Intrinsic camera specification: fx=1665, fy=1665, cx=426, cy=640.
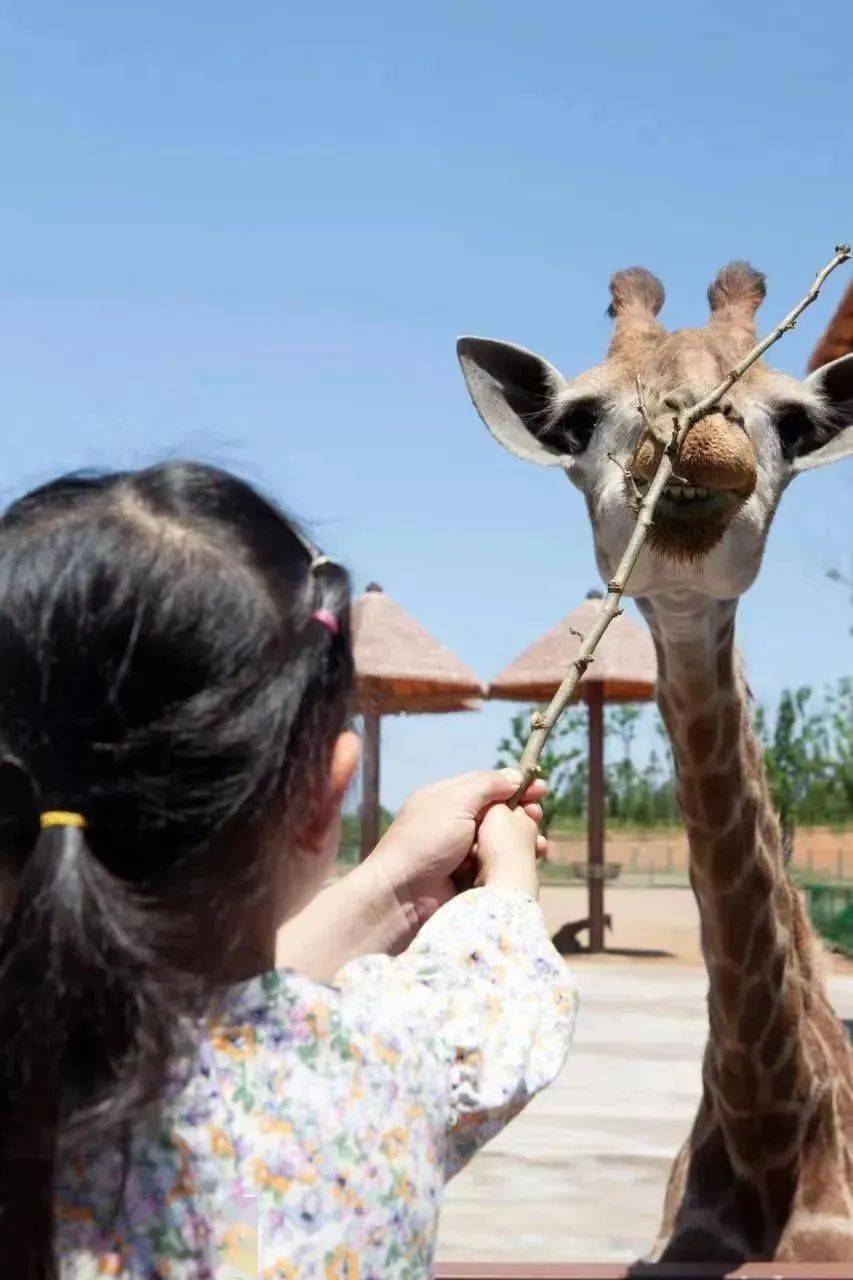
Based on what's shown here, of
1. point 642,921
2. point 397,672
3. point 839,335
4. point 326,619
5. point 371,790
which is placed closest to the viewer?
point 326,619

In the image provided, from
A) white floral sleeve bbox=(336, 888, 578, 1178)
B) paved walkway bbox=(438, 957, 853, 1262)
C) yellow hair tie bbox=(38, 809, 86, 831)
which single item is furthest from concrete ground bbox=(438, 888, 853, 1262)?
yellow hair tie bbox=(38, 809, 86, 831)

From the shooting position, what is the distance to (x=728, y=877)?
2.94 meters

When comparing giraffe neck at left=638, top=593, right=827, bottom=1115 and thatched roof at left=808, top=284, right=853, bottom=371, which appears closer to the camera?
giraffe neck at left=638, top=593, right=827, bottom=1115

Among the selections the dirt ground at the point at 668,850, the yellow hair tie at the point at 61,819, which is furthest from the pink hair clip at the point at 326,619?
the dirt ground at the point at 668,850

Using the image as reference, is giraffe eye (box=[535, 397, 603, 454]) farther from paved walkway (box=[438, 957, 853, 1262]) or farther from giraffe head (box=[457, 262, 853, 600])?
paved walkway (box=[438, 957, 853, 1262])

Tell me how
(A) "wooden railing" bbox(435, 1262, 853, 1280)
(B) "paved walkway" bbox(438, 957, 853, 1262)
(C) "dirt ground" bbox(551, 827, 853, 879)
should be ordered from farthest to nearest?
1. (C) "dirt ground" bbox(551, 827, 853, 879)
2. (B) "paved walkway" bbox(438, 957, 853, 1262)
3. (A) "wooden railing" bbox(435, 1262, 853, 1280)

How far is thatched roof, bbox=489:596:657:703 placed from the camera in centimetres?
1498

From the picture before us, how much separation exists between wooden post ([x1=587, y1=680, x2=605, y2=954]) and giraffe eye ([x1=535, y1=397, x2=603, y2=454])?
12.0m

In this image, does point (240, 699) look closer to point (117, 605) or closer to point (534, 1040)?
point (117, 605)

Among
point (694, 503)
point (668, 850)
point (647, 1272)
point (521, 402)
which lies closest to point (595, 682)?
point (521, 402)

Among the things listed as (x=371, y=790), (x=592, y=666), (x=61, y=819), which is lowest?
(x=371, y=790)

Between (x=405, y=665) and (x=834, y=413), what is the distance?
39.2 feet

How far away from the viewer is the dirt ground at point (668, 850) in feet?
93.5

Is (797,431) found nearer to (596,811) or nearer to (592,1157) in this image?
(592,1157)
